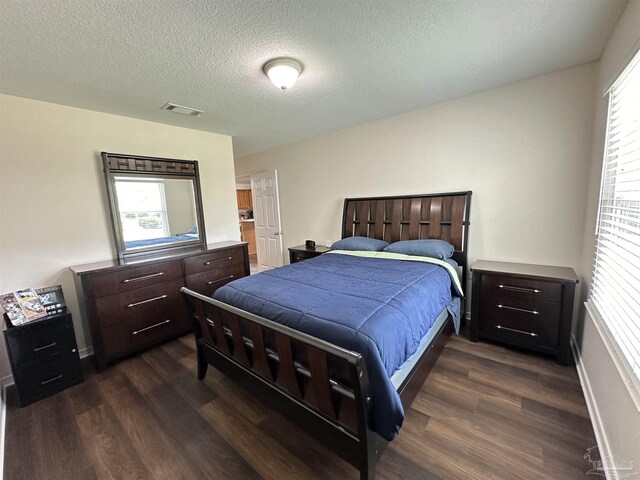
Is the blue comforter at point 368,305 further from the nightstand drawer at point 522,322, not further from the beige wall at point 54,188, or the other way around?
the beige wall at point 54,188

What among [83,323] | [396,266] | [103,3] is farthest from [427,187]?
[83,323]

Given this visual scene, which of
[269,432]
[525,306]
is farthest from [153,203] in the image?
[525,306]

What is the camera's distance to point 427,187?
318 centimetres

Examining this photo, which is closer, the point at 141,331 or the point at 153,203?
the point at 141,331

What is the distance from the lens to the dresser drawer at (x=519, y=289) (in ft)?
7.14

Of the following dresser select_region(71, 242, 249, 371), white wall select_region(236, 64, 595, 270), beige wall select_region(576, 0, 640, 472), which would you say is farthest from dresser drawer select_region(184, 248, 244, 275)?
beige wall select_region(576, 0, 640, 472)

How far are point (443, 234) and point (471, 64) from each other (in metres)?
1.61

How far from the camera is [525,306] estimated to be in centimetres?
230

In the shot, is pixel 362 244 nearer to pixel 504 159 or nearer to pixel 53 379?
pixel 504 159

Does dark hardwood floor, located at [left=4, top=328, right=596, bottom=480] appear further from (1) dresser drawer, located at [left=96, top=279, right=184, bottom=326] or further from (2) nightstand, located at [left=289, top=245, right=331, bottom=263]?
(2) nightstand, located at [left=289, top=245, right=331, bottom=263]

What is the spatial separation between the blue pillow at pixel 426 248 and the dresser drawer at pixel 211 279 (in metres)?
2.02

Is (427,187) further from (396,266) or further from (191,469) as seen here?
(191,469)

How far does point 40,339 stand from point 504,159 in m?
4.41

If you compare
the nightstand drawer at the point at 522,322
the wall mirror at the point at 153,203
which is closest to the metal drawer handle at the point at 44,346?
the wall mirror at the point at 153,203
